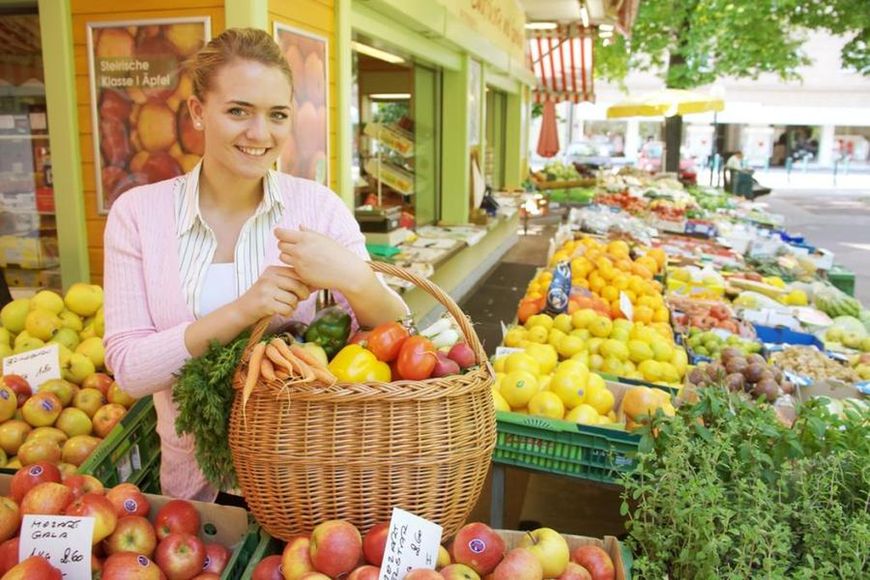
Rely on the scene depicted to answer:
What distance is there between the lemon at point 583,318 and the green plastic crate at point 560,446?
131 centimetres

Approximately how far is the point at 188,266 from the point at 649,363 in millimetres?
2391

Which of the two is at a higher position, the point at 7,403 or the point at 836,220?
the point at 7,403

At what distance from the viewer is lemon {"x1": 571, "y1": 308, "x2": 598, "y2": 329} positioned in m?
3.89

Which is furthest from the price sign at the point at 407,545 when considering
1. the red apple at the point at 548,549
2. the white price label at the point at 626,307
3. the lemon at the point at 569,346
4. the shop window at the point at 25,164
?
the shop window at the point at 25,164

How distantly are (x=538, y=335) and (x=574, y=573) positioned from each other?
2223mm

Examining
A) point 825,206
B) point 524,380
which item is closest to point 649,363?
point 524,380

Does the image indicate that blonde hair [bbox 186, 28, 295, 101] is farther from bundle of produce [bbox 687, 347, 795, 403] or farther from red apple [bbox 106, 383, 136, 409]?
bundle of produce [bbox 687, 347, 795, 403]

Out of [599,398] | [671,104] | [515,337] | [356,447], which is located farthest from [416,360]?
[671,104]

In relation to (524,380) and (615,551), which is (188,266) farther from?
(524,380)

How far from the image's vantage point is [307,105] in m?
4.24

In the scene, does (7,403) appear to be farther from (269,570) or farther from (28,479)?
(269,570)

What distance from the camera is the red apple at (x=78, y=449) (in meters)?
2.40

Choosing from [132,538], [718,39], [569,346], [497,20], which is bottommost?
[569,346]

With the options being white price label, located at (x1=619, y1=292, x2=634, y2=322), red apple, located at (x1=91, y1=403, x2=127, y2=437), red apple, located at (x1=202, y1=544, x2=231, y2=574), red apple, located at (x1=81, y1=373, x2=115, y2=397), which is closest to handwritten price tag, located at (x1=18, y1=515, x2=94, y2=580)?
red apple, located at (x1=202, y1=544, x2=231, y2=574)
